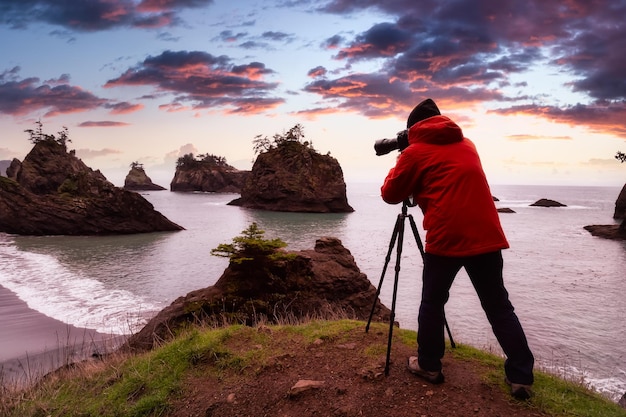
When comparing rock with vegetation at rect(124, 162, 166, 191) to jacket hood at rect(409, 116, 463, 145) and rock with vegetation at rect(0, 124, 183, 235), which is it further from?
jacket hood at rect(409, 116, 463, 145)

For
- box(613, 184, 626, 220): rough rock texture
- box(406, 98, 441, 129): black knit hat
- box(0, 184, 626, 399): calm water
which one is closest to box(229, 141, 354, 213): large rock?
box(0, 184, 626, 399): calm water

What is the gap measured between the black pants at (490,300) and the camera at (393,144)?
124cm

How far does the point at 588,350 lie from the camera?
11352mm

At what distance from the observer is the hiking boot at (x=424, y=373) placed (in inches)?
161

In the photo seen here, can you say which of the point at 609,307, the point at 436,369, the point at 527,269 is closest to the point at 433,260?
the point at 436,369

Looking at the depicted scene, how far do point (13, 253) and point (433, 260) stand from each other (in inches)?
1064

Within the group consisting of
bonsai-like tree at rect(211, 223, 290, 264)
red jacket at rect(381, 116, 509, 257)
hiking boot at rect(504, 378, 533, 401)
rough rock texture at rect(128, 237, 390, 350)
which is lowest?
rough rock texture at rect(128, 237, 390, 350)

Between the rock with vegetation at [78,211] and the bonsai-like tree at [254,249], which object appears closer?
the bonsai-like tree at [254,249]

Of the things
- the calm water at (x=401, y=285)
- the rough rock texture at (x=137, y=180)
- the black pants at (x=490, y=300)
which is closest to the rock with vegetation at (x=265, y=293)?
the calm water at (x=401, y=285)

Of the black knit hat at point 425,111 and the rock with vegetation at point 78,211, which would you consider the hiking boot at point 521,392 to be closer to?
the black knit hat at point 425,111

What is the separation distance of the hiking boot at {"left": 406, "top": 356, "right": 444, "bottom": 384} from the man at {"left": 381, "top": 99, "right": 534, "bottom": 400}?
0.03ft

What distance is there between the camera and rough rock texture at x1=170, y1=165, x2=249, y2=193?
13038 centimetres

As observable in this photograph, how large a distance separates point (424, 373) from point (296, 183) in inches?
2464

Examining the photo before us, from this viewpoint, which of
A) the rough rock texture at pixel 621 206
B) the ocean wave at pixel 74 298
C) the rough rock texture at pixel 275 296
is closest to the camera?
the rough rock texture at pixel 275 296
